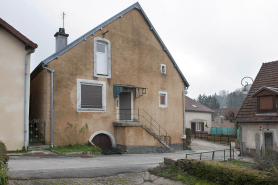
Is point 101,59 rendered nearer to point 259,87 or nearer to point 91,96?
point 91,96

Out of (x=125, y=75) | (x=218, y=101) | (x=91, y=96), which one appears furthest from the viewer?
(x=218, y=101)

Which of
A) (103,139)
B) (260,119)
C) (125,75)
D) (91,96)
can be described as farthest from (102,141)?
(260,119)

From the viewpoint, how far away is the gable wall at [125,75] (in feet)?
51.1

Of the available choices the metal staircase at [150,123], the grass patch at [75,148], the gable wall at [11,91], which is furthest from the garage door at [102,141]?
the gable wall at [11,91]

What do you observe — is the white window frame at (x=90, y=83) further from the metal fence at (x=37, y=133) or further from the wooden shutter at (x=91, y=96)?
the metal fence at (x=37, y=133)

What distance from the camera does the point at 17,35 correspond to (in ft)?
43.8

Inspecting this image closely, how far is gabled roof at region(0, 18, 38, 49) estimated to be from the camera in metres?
13.0

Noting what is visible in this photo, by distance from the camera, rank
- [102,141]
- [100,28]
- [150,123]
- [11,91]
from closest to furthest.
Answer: [11,91], [102,141], [100,28], [150,123]

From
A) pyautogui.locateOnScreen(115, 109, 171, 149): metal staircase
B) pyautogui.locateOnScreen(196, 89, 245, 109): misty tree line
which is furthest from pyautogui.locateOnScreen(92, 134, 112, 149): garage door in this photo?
pyautogui.locateOnScreen(196, 89, 245, 109): misty tree line

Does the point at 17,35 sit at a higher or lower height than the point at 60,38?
lower

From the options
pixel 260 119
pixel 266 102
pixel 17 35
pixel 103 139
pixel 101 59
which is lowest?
pixel 103 139

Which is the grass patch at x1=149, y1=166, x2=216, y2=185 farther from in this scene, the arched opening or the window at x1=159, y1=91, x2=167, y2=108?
the window at x1=159, y1=91, x2=167, y2=108

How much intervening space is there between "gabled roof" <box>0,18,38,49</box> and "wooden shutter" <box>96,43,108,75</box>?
4.69 m

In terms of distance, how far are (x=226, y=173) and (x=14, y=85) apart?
1123 cm
